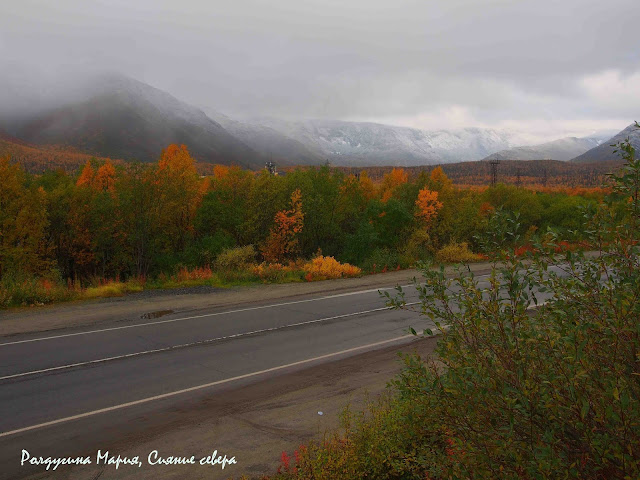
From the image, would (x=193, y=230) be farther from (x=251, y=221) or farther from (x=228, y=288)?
(x=228, y=288)

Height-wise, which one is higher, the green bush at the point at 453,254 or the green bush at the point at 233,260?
the green bush at the point at 233,260

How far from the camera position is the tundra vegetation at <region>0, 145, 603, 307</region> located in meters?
23.0

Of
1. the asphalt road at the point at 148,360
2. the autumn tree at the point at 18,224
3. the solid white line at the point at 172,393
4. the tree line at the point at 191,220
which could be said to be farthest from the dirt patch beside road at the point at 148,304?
the autumn tree at the point at 18,224

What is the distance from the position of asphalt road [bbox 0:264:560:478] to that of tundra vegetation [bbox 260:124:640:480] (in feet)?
18.3

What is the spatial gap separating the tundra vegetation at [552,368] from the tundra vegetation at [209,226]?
18.5 meters

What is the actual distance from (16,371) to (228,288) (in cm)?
1055

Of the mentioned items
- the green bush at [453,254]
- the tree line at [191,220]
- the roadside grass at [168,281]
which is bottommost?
the green bush at [453,254]

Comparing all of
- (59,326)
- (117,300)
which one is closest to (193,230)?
(117,300)

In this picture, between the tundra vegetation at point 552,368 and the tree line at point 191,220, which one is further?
the tree line at point 191,220

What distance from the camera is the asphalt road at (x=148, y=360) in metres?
7.49

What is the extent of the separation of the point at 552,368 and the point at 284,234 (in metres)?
25.1

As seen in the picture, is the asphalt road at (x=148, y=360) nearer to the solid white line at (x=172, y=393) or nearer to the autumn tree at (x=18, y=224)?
the solid white line at (x=172, y=393)

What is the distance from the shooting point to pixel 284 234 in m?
27.9

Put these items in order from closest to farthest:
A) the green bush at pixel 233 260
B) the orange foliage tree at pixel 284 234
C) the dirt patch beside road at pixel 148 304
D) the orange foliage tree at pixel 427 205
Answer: the dirt patch beside road at pixel 148 304 → the green bush at pixel 233 260 → the orange foliage tree at pixel 284 234 → the orange foliage tree at pixel 427 205
